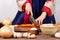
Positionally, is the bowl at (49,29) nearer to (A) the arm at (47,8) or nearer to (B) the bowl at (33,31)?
(B) the bowl at (33,31)

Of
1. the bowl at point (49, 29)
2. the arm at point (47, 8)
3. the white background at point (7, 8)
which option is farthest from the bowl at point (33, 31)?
the white background at point (7, 8)

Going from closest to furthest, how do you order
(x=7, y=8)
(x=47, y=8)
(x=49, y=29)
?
1. (x=49, y=29)
2. (x=47, y=8)
3. (x=7, y=8)

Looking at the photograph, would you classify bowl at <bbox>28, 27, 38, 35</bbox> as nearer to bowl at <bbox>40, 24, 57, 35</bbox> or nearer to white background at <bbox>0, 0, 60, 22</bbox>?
bowl at <bbox>40, 24, 57, 35</bbox>

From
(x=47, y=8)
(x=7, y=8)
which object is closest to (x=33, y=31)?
(x=47, y=8)

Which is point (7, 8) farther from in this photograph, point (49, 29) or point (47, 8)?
point (49, 29)

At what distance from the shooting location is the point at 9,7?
200 centimetres

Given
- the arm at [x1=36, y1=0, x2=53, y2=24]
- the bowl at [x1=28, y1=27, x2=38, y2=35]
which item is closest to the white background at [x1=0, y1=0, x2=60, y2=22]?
the arm at [x1=36, y1=0, x2=53, y2=24]

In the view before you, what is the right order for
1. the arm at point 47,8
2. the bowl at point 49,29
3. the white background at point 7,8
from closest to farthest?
the bowl at point 49,29 < the arm at point 47,8 < the white background at point 7,8

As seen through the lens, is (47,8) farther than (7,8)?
No

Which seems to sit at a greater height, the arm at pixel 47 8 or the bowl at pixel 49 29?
the arm at pixel 47 8

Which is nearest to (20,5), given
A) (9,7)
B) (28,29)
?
(28,29)

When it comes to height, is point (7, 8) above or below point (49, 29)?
above

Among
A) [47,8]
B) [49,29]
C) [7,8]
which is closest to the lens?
[49,29]

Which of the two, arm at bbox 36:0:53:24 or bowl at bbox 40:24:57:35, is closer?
bowl at bbox 40:24:57:35
